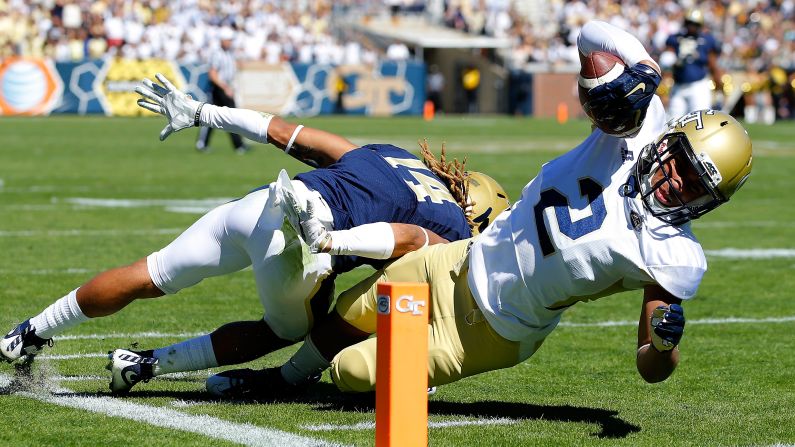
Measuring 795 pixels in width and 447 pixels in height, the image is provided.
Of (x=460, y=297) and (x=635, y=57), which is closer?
(x=635, y=57)

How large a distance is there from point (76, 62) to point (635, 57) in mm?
25930

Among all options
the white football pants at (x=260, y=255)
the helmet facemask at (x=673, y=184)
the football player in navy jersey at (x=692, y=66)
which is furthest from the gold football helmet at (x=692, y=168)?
the football player in navy jersey at (x=692, y=66)

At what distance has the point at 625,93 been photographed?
3.66 meters

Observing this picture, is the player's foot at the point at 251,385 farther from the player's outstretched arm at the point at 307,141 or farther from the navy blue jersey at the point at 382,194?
the player's outstretched arm at the point at 307,141

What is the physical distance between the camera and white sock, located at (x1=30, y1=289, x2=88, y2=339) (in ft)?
14.7

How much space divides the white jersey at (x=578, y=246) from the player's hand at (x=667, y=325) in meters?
0.12

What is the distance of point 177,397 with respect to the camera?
447cm

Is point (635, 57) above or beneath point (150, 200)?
above

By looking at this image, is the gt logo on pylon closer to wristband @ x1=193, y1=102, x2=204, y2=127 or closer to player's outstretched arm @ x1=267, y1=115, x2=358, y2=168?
player's outstretched arm @ x1=267, y1=115, x2=358, y2=168

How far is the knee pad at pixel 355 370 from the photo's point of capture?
401 cm

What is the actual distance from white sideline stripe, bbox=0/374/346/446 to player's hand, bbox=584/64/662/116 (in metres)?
1.26

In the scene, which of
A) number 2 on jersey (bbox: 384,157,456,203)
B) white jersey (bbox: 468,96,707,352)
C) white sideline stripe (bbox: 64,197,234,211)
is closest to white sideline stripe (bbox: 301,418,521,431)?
white jersey (bbox: 468,96,707,352)

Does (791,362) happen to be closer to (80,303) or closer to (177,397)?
(177,397)

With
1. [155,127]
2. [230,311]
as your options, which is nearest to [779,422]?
[230,311]
